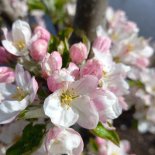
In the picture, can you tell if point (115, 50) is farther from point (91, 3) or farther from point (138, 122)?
point (138, 122)

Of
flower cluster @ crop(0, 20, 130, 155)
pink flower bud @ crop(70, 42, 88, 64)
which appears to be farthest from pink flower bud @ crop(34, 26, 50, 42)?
pink flower bud @ crop(70, 42, 88, 64)

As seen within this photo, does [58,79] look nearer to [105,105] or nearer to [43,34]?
[105,105]

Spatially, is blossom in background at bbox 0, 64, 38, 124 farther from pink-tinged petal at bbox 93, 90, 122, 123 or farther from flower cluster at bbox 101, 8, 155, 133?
flower cluster at bbox 101, 8, 155, 133

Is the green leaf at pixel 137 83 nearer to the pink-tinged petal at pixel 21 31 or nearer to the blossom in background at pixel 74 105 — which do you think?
the pink-tinged petal at pixel 21 31

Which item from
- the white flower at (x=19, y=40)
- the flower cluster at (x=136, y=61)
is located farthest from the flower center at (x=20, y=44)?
the flower cluster at (x=136, y=61)

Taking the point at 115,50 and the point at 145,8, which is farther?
the point at 145,8

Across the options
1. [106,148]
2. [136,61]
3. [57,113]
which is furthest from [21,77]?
[136,61]

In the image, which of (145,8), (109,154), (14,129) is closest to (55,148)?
(14,129)
